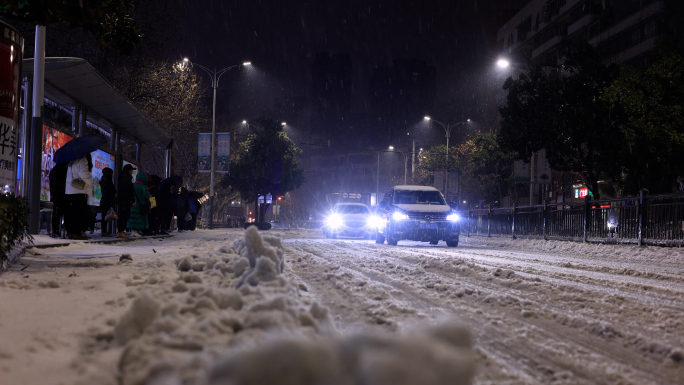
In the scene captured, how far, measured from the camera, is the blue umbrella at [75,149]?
37.5ft

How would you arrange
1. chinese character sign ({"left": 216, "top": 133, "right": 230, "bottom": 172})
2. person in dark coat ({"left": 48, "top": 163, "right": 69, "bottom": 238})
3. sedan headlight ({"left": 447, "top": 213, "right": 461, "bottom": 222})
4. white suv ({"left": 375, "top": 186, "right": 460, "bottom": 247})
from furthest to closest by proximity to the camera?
chinese character sign ({"left": 216, "top": 133, "right": 230, "bottom": 172}) → sedan headlight ({"left": 447, "top": 213, "right": 461, "bottom": 222}) → white suv ({"left": 375, "top": 186, "right": 460, "bottom": 247}) → person in dark coat ({"left": 48, "top": 163, "right": 69, "bottom": 238})

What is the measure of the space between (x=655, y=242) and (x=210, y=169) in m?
28.1

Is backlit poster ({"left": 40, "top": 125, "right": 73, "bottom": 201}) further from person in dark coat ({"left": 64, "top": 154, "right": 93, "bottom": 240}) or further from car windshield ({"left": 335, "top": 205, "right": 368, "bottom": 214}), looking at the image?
car windshield ({"left": 335, "top": 205, "right": 368, "bottom": 214})

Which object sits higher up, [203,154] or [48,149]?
[203,154]

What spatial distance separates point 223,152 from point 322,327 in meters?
36.2

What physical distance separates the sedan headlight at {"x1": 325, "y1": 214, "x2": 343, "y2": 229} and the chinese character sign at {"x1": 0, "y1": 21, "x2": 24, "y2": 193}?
53.9ft

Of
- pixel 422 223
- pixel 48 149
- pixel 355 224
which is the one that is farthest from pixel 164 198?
pixel 422 223

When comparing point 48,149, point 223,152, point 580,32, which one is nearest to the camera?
point 48,149

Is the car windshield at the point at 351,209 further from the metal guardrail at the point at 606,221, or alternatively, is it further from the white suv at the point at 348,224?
the metal guardrail at the point at 606,221

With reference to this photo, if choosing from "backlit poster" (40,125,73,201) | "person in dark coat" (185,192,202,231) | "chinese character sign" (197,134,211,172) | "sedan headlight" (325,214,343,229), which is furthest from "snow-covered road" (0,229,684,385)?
"chinese character sign" (197,134,211,172)

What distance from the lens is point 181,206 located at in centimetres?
2467

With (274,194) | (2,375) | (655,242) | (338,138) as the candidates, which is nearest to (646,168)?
(655,242)

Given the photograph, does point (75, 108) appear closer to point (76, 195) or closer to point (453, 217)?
point (76, 195)

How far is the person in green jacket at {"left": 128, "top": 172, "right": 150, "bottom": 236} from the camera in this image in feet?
53.1
